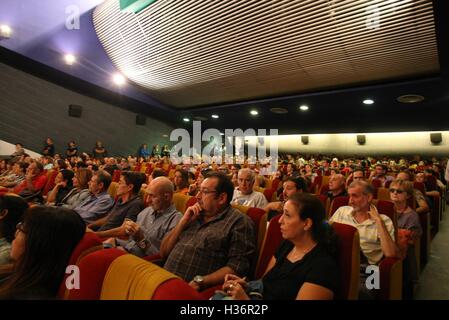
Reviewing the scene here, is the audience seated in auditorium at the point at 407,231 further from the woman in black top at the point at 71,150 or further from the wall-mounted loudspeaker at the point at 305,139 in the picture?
the wall-mounted loudspeaker at the point at 305,139

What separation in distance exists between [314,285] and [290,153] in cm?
1325

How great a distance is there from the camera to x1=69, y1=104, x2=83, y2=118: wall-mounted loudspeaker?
10.4 meters

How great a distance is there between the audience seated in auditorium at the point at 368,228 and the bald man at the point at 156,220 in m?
1.35

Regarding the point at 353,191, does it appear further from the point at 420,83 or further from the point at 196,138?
the point at 196,138

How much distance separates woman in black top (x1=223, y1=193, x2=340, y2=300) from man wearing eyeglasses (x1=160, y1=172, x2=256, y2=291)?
23 centimetres

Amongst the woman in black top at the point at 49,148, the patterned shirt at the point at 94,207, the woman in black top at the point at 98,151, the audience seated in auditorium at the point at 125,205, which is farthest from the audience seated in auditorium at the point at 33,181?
the woman in black top at the point at 98,151

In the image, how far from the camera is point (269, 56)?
7344 millimetres

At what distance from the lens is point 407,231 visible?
2.22 meters

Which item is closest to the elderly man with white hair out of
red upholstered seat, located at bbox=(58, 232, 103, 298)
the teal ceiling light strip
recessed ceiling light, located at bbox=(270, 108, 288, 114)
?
red upholstered seat, located at bbox=(58, 232, 103, 298)

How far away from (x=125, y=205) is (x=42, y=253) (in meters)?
1.79

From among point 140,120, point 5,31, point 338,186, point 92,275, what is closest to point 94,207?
point 92,275

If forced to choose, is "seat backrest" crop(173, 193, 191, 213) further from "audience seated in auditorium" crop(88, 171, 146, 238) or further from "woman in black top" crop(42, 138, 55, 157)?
"woman in black top" crop(42, 138, 55, 157)

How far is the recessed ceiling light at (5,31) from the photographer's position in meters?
8.02

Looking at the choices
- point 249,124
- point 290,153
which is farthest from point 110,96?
point 290,153
